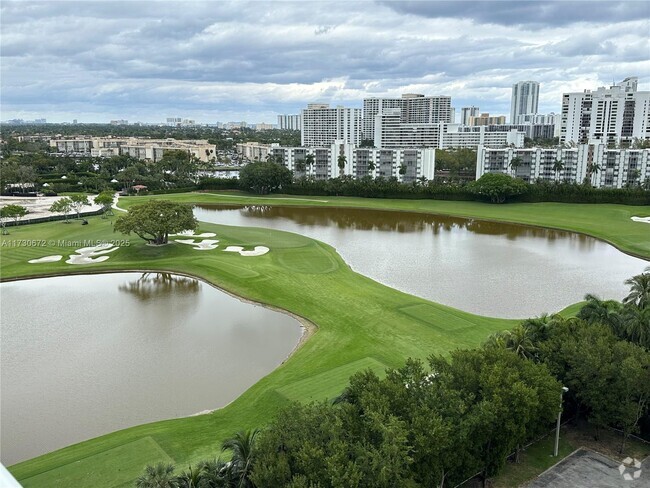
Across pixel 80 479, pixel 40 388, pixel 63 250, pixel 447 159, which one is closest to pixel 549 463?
pixel 80 479

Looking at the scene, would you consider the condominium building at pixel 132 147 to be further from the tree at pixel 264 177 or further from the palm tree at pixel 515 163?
the palm tree at pixel 515 163

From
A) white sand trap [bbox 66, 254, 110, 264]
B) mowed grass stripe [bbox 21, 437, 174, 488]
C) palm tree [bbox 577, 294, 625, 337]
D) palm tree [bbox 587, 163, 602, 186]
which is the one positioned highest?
palm tree [bbox 587, 163, 602, 186]

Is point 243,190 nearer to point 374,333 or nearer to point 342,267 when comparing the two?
point 342,267

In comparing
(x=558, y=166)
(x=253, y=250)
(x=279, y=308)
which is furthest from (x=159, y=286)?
(x=558, y=166)

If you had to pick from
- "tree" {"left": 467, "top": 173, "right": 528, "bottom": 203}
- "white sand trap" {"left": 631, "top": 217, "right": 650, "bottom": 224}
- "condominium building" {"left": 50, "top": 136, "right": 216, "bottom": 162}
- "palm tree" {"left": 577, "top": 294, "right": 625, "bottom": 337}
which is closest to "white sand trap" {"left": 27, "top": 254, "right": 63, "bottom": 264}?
"palm tree" {"left": 577, "top": 294, "right": 625, "bottom": 337}

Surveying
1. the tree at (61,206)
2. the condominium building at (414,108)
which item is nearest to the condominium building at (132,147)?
the condominium building at (414,108)

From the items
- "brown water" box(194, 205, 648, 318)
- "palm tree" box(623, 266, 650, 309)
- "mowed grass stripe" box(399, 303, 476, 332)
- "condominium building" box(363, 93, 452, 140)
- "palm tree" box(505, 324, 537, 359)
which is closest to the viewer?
"palm tree" box(505, 324, 537, 359)

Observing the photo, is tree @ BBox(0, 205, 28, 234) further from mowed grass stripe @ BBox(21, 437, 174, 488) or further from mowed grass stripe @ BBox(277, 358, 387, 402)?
mowed grass stripe @ BBox(277, 358, 387, 402)
